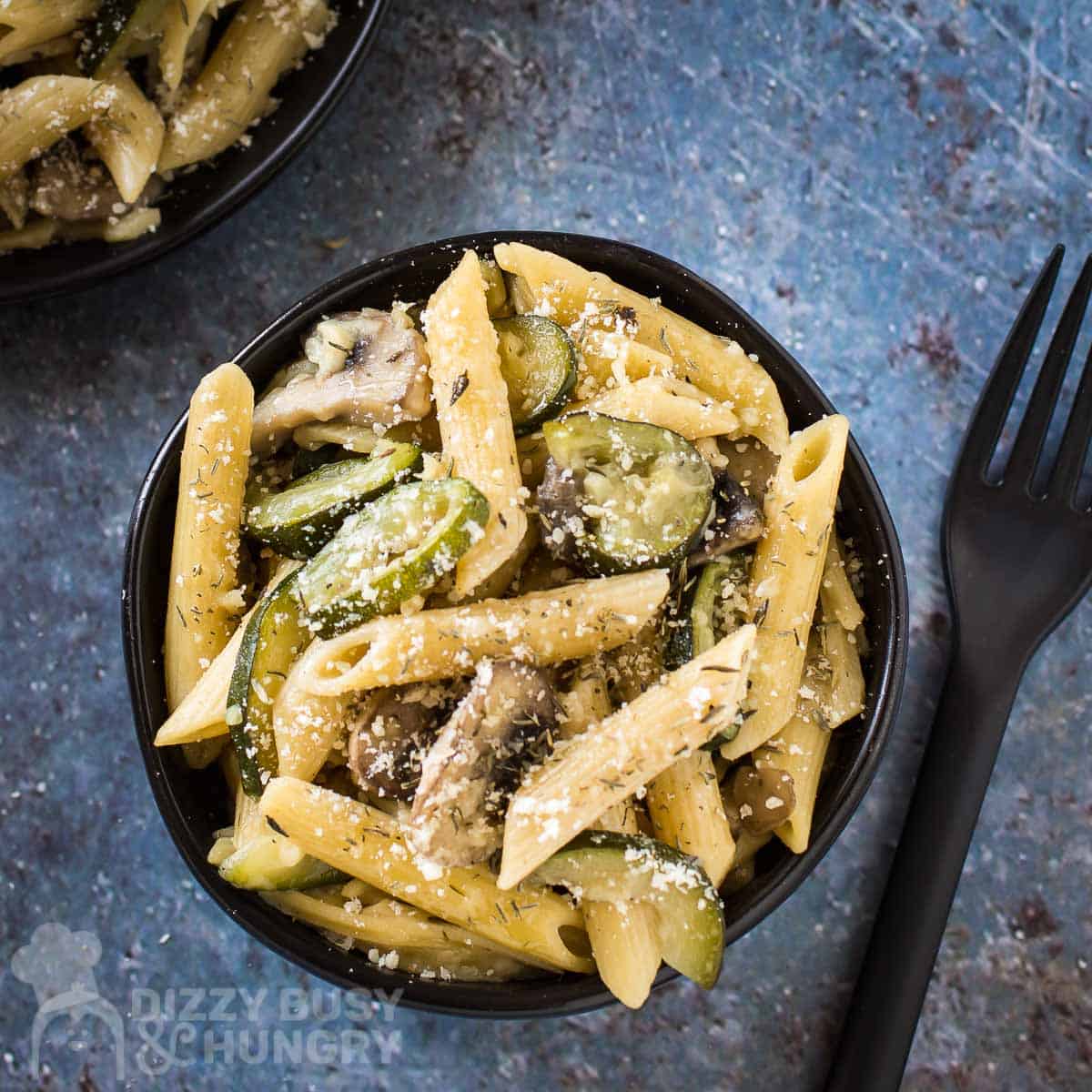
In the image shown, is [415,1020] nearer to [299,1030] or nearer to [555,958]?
[299,1030]

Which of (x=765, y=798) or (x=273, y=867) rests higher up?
(x=765, y=798)

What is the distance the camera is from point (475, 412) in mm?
1190

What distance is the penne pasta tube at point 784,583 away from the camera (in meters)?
1.24

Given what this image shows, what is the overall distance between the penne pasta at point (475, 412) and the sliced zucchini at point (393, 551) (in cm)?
4

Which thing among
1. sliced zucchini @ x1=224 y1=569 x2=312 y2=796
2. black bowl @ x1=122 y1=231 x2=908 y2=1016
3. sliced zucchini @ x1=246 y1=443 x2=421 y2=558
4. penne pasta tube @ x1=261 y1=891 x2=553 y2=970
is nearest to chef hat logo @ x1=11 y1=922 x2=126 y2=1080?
black bowl @ x1=122 y1=231 x2=908 y2=1016

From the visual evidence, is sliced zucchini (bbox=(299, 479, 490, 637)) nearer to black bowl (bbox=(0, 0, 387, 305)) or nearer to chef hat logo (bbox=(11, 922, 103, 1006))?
Answer: black bowl (bbox=(0, 0, 387, 305))

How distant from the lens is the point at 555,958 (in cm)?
124

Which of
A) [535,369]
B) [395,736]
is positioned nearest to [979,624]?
[535,369]

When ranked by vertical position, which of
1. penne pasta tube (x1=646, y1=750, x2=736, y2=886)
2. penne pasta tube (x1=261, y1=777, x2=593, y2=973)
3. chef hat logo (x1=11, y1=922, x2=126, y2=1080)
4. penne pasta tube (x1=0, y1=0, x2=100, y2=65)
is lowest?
chef hat logo (x1=11, y1=922, x2=126, y2=1080)

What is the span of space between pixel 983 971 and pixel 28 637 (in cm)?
144

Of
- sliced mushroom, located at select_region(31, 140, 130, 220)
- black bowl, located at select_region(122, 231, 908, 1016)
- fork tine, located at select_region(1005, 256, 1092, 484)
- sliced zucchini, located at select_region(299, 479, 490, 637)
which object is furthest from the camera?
fork tine, located at select_region(1005, 256, 1092, 484)

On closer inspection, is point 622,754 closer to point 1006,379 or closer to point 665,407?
point 665,407

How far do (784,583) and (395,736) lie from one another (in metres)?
0.43

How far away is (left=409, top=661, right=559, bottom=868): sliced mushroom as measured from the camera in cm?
111
